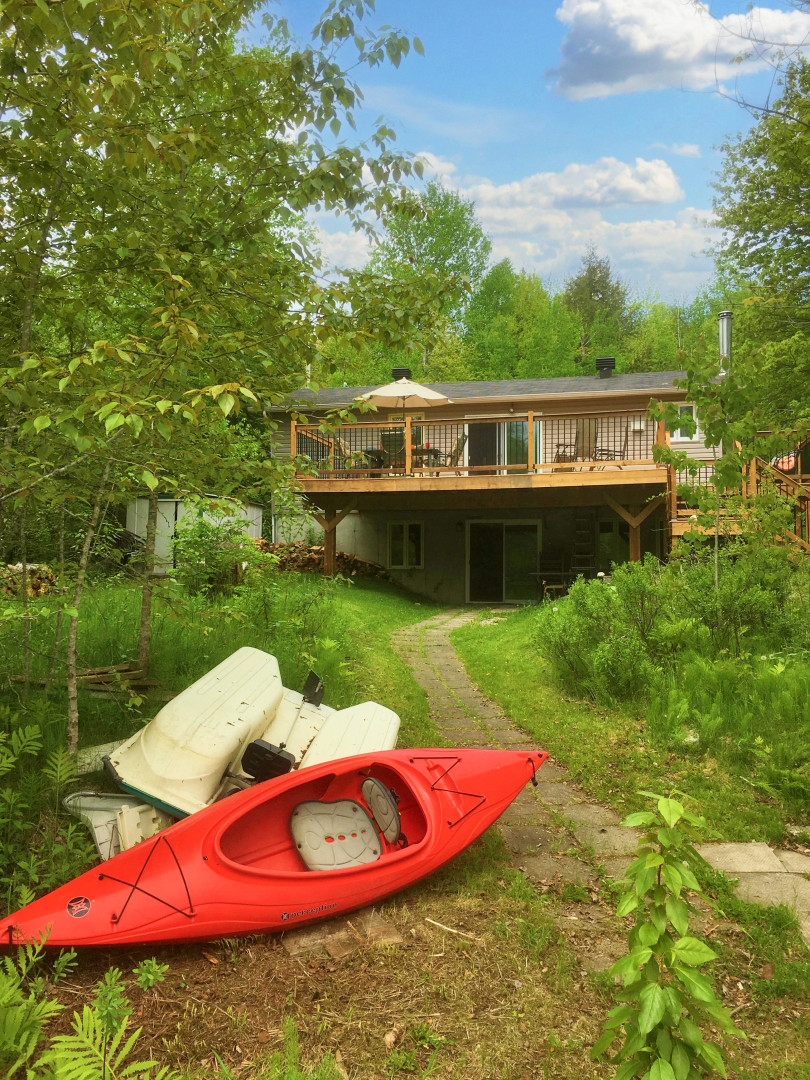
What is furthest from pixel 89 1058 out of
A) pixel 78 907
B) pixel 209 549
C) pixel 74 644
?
pixel 209 549

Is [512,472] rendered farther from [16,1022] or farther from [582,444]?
[16,1022]

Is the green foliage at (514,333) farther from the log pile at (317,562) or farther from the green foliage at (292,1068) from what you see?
the green foliage at (292,1068)

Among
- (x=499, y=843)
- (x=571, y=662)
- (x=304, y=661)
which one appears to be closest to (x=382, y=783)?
(x=499, y=843)

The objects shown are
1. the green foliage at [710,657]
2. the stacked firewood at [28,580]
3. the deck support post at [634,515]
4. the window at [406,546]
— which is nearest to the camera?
the green foliage at [710,657]

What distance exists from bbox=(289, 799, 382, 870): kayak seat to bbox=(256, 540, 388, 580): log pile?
438 inches

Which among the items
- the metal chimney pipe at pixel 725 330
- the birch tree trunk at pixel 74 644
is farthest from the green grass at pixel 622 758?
the metal chimney pipe at pixel 725 330

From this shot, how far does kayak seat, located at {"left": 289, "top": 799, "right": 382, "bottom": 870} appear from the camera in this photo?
379 centimetres

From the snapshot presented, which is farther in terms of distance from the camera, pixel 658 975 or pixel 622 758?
pixel 622 758

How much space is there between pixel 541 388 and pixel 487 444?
213cm

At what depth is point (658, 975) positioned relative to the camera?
6.25ft

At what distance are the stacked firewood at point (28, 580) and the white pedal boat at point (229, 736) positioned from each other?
154cm

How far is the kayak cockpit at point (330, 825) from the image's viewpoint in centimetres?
379

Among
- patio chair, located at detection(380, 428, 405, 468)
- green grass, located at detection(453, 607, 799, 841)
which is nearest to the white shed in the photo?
patio chair, located at detection(380, 428, 405, 468)

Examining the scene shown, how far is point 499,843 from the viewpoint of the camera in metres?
4.21
